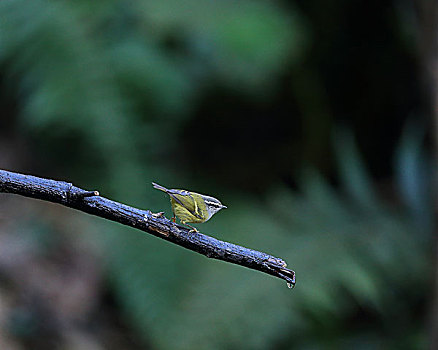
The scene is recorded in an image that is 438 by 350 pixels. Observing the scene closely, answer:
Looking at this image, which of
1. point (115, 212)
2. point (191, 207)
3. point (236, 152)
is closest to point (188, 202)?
point (191, 207)

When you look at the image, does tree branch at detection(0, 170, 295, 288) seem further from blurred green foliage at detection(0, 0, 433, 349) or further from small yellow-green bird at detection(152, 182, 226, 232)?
blurred green foliage at detection(0, 0, 433, 349)

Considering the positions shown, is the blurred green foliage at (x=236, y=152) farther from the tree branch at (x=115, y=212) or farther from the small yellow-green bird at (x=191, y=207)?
the tree branch at (x=115, y=212)

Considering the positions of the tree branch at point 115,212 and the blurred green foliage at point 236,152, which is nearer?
the tree branch at point 115,212

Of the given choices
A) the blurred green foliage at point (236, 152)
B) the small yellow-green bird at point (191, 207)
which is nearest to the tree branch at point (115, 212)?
the small yellow-green bird at point (191, 207)

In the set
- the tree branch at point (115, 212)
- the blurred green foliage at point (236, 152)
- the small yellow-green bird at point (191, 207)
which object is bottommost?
the tree branch at point (115, 212)

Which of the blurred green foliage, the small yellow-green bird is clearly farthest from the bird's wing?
the blurred green foliage

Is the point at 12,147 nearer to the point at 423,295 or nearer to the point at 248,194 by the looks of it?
the point at 248,194
